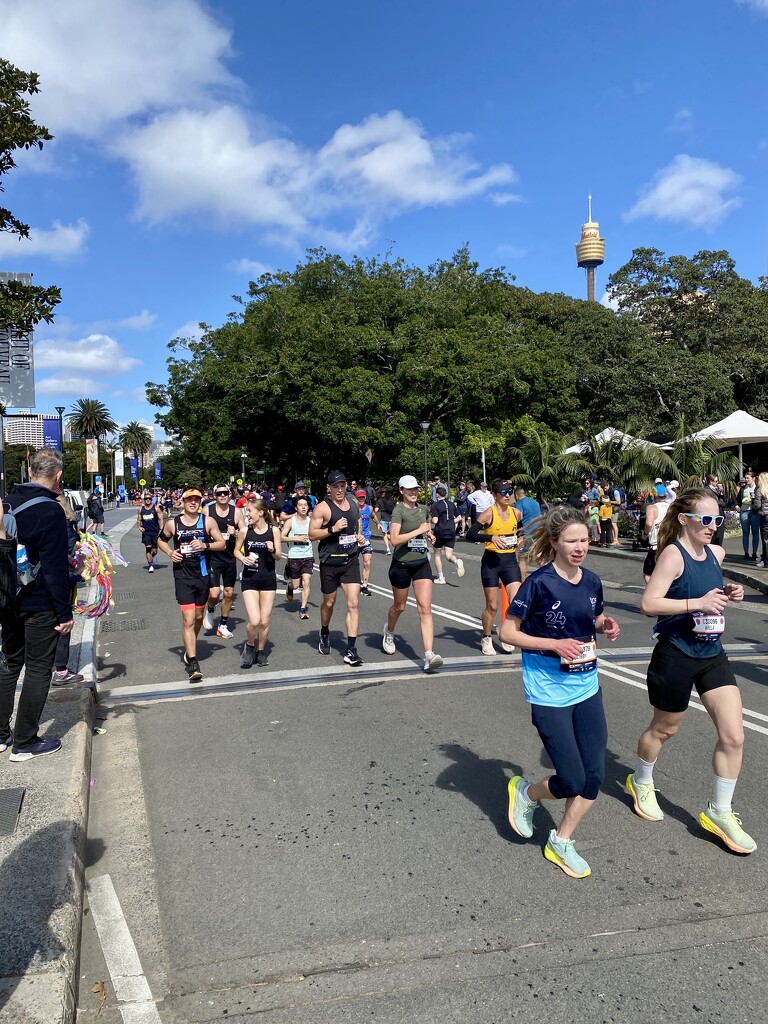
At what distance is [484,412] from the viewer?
37.3 meters

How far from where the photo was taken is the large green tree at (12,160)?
764cm

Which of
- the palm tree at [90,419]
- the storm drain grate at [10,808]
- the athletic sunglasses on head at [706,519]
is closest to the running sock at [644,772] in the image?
the athletic sunglasses on head at [706,519]

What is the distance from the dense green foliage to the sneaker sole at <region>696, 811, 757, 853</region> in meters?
29.3

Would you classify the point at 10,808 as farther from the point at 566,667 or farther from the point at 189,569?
the point at 189,569

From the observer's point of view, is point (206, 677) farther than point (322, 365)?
No

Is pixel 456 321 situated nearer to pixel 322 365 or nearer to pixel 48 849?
pixel 322 365

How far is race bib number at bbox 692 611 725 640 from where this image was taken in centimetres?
384

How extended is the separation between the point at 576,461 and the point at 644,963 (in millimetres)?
20185

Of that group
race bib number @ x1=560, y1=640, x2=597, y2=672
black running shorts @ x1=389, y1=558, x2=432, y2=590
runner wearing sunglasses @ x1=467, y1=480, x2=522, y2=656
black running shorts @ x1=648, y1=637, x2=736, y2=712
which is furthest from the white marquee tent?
race bib number @ x1=560, y1=640, x2=597, y2=672

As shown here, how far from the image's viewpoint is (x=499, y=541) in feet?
26.2

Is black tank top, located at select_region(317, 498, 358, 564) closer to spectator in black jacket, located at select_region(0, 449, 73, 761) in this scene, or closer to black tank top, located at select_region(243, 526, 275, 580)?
black tank top, located at select_region(243, 526, 275, 580)

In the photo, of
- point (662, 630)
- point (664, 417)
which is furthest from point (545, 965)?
point (664, 417)

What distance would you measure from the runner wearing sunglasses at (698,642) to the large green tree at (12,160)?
675cm

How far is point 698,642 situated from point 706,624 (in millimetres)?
110
